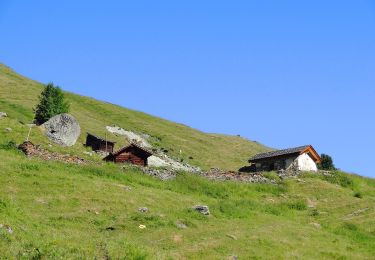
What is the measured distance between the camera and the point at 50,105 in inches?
3083

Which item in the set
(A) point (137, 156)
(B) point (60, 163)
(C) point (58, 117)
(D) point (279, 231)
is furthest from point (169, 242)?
(C) point (58, 117)

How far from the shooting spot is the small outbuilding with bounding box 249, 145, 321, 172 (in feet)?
221

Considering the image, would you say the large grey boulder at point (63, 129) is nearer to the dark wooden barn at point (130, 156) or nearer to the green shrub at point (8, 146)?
the dark wooden barn at point (130, 156)

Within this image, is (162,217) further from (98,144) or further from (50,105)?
(50,105)

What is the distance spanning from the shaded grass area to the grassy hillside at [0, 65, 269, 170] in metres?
24.3

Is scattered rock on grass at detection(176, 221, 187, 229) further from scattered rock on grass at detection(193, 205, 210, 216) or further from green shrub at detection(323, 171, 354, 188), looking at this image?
green shrub at detection(323, 171, 354, 188)

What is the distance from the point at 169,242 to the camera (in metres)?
30.9

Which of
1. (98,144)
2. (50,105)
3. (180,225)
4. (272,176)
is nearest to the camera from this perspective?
(180,225)

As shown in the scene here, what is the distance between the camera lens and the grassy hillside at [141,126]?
287 feet

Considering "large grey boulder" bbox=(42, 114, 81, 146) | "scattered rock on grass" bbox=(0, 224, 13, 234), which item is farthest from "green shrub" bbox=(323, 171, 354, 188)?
"scattered rock on grass" bbox=(0, 224, 13, 234)

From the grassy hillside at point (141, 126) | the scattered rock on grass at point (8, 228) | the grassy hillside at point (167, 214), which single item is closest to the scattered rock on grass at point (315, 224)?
the grassy hillside at point (167, 214)

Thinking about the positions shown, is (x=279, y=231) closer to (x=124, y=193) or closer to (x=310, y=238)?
(x=310, y=238)

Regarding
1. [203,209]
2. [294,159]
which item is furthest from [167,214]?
[294,159]

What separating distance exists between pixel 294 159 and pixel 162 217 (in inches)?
1376
